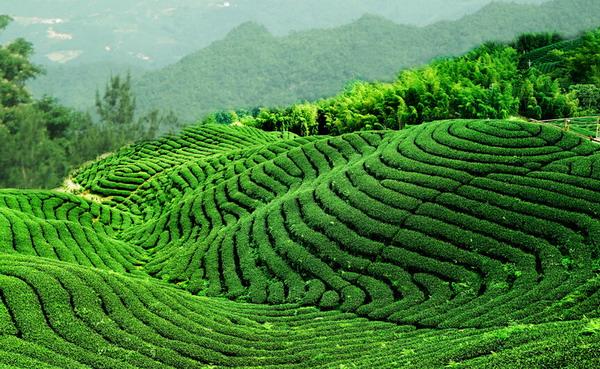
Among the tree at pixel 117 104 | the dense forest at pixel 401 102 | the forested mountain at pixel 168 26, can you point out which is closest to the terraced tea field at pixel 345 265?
the dense forest at pixel 401 102

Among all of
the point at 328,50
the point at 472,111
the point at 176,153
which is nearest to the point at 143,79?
the point at 328,50

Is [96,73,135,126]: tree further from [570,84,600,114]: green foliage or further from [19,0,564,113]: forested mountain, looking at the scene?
[570,84,600,114]: green foliage

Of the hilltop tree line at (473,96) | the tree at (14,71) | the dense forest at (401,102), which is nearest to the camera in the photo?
the hilltop tree line at (473,96)

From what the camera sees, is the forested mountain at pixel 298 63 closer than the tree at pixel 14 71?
No

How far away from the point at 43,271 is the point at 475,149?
13028mm

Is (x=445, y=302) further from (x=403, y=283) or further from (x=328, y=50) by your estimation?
(x=328, y=50)

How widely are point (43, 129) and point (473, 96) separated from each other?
3224 centimetres

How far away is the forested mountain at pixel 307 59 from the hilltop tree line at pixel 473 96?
4195 centimetres

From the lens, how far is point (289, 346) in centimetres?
1161

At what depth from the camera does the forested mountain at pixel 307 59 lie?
9131 cm

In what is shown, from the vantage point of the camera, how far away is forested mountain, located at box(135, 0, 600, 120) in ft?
300

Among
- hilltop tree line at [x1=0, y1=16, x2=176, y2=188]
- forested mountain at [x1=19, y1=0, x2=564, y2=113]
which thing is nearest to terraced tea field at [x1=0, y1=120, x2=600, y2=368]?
hilltop tree line at [x1=0, y1=16, x2=176, y2=188]

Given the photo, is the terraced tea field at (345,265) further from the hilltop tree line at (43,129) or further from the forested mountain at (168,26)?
the forested mountain at (168,26)

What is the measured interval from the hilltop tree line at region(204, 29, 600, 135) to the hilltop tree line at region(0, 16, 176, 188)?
1587 centimetres
